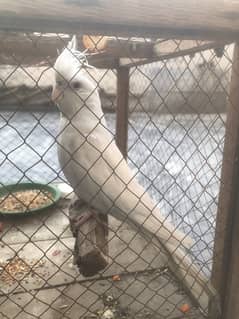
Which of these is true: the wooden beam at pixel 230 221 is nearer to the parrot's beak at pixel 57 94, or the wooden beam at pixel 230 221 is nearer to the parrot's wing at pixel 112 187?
the parrot's wing at pixel 112 187

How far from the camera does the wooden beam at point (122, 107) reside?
6.77 feet

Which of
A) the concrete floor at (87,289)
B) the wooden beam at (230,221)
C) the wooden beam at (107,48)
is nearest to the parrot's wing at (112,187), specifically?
the wooden beam at (230,221)

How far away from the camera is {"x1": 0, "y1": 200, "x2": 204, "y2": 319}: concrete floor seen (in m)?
1.31

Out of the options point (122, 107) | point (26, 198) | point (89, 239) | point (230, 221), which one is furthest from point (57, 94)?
point (26, 198)

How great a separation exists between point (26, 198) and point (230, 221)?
149 centimetres

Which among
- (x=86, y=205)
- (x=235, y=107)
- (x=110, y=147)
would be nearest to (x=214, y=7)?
(x=235, y=107)

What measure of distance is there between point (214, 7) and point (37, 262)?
1.22 meters

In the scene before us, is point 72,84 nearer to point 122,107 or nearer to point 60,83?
point 60,83

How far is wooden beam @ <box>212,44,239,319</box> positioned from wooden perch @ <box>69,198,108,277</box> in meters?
0.31

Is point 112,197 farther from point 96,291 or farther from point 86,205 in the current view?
point 96,291

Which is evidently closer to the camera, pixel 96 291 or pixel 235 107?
pixel 235 107

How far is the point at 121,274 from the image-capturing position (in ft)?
5.10

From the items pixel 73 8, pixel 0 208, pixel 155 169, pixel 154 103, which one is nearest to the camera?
pixel 73 8

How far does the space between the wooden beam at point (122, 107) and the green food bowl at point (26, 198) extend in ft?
1.56
